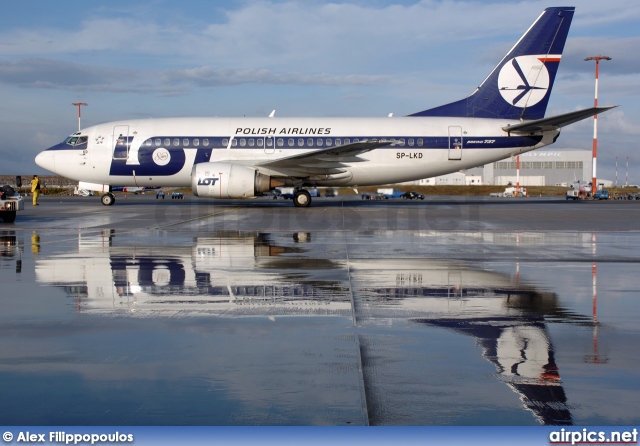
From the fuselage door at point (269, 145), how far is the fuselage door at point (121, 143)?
236 inches

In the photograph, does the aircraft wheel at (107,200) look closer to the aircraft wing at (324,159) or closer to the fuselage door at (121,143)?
the fuselage door at (121,143)

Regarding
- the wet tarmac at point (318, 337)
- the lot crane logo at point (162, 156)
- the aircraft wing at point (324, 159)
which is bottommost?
the wet tarmac at point (318, 337)

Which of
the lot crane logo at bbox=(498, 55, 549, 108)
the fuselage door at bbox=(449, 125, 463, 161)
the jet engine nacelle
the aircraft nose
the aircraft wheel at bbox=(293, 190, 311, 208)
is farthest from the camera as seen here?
the aircraft nose

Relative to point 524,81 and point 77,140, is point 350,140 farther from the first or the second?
point 77,140

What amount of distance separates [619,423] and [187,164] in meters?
27.5

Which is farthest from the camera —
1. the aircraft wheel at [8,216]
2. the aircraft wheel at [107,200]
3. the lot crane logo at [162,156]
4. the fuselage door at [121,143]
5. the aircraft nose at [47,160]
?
the aircraft wheel at [107,200]

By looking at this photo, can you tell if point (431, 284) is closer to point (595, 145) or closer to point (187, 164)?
point (187, 164)

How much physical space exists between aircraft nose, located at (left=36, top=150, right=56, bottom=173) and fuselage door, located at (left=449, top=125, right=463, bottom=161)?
17944mm

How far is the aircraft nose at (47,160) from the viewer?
31.6 meters

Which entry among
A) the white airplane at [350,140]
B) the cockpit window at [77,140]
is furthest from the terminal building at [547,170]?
the cockpit window at [77,140]

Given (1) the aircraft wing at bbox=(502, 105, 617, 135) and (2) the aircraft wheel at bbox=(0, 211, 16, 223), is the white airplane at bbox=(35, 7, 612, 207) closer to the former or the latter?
(1) the aircraft wing at bbox=(502, 105, 617, 135)

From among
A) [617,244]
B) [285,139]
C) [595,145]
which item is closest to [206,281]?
[617,244]

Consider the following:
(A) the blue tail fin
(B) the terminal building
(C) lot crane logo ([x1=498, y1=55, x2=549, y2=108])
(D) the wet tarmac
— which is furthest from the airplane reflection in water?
(B) the terminal building

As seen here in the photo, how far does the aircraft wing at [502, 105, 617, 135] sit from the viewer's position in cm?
2827
